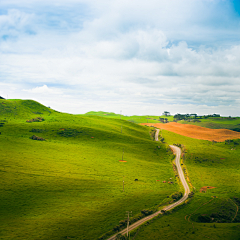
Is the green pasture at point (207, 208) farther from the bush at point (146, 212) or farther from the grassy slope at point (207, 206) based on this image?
the bush at point (146, 212)

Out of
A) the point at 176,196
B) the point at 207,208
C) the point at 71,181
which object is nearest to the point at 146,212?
the point at 176,196

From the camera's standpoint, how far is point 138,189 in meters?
81.0

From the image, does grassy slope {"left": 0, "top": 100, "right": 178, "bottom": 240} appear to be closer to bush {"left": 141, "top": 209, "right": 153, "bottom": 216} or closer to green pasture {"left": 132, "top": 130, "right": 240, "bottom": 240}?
bush {"left": 141, "top": 209, "right": 153, "bottom": 216}

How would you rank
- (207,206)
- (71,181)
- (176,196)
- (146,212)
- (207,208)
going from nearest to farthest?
(146,212) < (207,208) < (207,206) < (176,196) < (71,181)

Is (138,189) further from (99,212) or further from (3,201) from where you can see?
(3,201)

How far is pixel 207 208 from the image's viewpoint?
70312mm

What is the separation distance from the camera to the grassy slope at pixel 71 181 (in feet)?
175

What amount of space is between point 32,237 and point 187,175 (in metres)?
81.4

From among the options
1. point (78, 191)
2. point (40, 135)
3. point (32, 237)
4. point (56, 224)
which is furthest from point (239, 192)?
point (40, 135)

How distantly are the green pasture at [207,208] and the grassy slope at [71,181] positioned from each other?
10110mm

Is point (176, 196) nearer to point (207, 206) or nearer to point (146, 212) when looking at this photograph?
point (207, 206)

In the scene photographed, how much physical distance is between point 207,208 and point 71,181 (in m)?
53.2

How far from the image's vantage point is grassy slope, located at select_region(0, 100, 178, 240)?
5325 centimetres

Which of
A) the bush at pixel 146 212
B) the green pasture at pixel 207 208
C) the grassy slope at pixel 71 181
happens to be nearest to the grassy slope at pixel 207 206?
the green pasture at pixel 207 208
